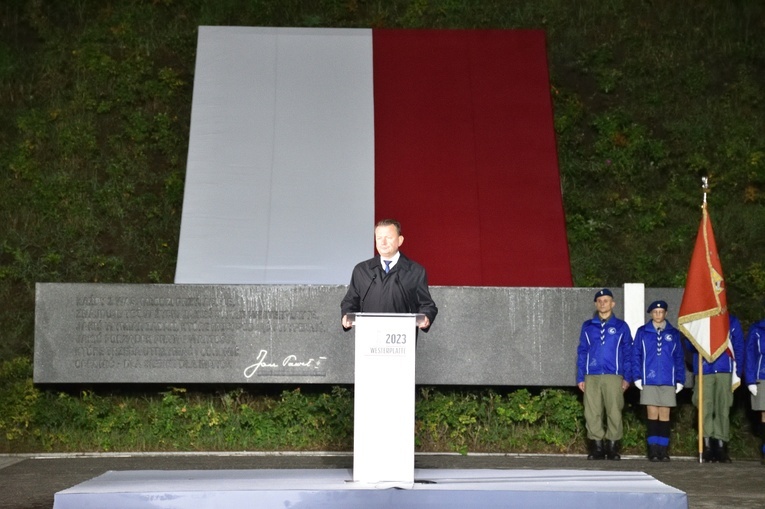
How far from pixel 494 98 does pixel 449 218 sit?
82.5 inches

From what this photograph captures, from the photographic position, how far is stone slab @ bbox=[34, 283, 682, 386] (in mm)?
10359

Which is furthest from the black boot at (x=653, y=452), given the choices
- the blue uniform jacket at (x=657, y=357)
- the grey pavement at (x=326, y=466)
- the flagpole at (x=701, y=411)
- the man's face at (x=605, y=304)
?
the man's face at (x=605, y=304)

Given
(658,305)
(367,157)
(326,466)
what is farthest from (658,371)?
(367,157)

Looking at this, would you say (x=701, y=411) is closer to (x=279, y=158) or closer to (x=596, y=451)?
(x=596, y=451)

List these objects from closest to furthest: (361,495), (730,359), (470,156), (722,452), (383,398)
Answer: (361,495) → (383,398) → (722,452) → (730,359) → (470,156)

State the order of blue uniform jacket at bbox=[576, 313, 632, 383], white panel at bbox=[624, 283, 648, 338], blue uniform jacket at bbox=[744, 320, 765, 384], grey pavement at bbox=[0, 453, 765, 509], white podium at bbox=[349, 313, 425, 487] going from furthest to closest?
white panel at bbox=[624, 283, 648, 338], blue uniform jacket at bbox=[744, 320, 765, 384], blue uniform jacket at bbox=[576, 313, 632, 383], grey pavement at bbox=[0, 453, 765, 509], white podium at bbox=[349, 313, 425, 487]

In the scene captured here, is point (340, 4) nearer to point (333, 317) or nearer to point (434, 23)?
point (434, 23)

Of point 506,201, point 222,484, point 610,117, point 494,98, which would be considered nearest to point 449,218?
point 506,201

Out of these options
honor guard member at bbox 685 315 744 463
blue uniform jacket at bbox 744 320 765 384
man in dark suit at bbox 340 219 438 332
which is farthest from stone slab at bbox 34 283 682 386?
man in dark suit at bbox 340 219 438 332

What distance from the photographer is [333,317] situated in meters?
10.5

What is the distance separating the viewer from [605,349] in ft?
33.2

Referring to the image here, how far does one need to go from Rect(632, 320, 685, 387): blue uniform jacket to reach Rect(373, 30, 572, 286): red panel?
163 cm

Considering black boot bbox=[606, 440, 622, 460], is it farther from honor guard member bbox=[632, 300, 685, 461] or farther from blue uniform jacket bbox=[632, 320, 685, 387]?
blue uniform jacket bbox=[632, 320, 685, 387]
